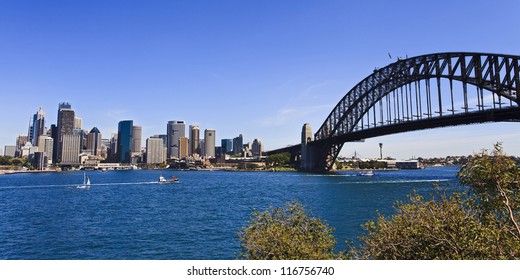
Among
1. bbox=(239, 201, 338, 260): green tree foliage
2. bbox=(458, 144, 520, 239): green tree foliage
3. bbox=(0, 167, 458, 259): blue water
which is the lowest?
bbox=(0, 167, 458, 259): blue water

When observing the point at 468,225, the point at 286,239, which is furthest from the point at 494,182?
the point at 286,239

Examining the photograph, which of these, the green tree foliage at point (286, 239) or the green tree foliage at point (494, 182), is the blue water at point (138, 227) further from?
the green tree foliage at point (286, 239)

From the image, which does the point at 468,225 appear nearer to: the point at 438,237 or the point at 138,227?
the point at 438,237

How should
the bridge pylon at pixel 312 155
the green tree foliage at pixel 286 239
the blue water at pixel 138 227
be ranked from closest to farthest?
the green tree foliage at pixel 286 239, the blue water at pixel 138 227, the bridge pylon at pixel 312 155

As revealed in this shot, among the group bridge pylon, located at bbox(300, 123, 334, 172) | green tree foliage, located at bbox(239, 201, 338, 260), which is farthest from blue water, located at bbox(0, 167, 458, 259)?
bridge pylon, located at bbox(300, 123, 334, 172)

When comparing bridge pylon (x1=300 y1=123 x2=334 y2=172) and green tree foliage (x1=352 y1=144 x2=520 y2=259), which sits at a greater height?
bridge pylon (x1=300 y1=123 x2=334 y2=172)

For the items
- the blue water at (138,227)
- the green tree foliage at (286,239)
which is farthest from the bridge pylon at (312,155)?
the green tree foliage at (286,239)

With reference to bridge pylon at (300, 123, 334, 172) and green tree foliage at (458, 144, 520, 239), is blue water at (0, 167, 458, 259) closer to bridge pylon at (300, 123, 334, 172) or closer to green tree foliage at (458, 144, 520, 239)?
green tree foliage at (458, 144, 520, 239)

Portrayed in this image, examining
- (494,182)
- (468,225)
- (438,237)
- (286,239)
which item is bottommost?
(286,239)
